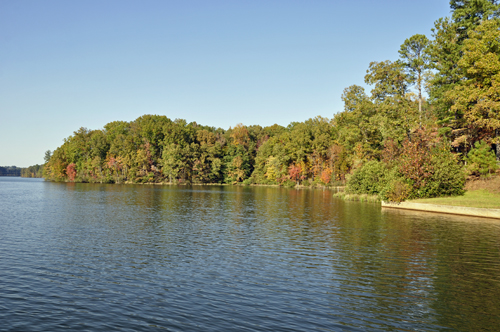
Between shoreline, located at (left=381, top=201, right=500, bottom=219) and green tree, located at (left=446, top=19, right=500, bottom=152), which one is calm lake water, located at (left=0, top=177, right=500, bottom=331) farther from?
green tree, located at (left=446, top=19, right=500, bottom=152)

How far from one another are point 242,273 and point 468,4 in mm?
62170

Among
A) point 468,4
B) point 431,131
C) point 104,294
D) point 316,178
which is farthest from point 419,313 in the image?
point 316,178

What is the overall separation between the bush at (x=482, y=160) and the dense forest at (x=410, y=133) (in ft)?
0.39

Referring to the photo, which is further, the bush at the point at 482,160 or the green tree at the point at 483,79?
the bush at the point at 482,160

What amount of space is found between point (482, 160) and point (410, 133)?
1488 cm

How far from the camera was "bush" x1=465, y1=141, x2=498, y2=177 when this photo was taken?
4947 centimetres

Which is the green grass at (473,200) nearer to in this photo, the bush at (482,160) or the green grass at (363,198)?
the bush at (482,160)

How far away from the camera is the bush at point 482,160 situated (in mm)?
49469

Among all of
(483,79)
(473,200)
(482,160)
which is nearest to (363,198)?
(482,160)

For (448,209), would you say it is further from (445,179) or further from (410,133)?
(410,133)

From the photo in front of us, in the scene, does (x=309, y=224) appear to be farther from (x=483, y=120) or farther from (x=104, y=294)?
(x=483, y=120)

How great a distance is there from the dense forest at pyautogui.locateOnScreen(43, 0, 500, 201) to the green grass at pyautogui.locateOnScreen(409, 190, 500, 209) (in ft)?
5.47

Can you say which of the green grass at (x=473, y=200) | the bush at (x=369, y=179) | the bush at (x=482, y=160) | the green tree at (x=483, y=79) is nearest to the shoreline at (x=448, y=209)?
the green grass at (x=473, y=200)

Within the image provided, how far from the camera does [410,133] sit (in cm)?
6331
